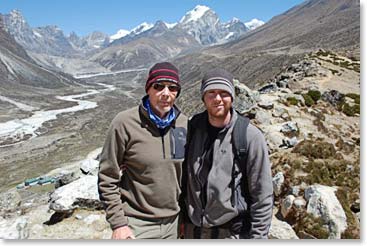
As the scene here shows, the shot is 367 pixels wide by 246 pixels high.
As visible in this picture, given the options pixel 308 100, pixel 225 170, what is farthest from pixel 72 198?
pixel 308 100

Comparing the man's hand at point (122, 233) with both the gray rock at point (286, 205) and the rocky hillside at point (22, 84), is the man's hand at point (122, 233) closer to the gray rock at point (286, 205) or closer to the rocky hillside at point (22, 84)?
the gray rock at point (286, 205)

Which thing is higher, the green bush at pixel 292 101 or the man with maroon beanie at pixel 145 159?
the green bush at pixel 292 101

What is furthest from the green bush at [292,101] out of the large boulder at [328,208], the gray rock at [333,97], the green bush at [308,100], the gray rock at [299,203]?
the large boulder at [328,208]

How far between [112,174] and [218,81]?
112cm

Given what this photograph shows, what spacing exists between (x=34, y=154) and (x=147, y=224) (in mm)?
37889

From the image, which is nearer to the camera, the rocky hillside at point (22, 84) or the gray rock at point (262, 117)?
the gray rock at point (262, 117)

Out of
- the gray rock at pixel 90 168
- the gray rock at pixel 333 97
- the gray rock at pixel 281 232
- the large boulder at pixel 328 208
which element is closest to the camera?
the gray rock at pixel 281 232

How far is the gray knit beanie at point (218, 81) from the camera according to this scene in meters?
2.96

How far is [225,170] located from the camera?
3.04m

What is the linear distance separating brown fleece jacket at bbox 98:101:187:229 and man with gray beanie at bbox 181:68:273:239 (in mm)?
150

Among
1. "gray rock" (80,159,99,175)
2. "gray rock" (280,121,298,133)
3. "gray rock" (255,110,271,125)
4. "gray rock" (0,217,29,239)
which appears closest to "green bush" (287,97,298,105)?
"gray rock" (255,110,271,125)

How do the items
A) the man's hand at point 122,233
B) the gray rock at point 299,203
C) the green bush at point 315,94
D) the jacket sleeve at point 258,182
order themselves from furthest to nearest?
the green bush at point 315,94
the gray rock at point 299,203
the man's hand at point 122,233
the jacket sleeve at point 258,182

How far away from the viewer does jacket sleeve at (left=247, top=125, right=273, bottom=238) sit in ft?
9.53

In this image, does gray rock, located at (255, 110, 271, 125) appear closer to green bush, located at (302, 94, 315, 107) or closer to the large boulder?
green bush, located at (302, 94, 315, 107)
